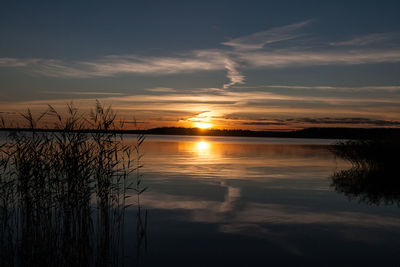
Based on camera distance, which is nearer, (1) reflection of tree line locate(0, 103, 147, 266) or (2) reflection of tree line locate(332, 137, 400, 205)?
(1) reflection of tree line locate(0, 103, 147, 266)

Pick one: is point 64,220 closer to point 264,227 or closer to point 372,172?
point 264,227

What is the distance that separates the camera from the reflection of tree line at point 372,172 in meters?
16.3

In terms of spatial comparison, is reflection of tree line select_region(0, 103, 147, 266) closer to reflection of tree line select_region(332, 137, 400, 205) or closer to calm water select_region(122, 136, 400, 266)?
calm water select_region(122, 136, 400, 266)

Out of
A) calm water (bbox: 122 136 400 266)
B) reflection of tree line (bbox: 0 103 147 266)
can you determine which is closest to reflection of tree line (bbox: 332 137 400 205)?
calm water (bbox: 122 136 400 266)

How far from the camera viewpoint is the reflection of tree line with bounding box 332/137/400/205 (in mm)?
16328

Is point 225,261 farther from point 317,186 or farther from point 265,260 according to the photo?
point 317,186

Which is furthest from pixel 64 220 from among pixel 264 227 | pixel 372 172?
pixel 372 172

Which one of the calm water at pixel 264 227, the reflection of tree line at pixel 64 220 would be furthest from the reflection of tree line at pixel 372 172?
the reflection of tree line at pixel 64 220

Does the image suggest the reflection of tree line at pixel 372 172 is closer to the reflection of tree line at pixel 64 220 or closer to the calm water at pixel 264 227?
the calm water at pixel 264 227

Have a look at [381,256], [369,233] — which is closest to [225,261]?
[381,256]

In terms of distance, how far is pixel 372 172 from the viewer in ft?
69.9

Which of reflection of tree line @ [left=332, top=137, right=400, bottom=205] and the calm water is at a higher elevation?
reflection of tree line @ [left=332, top=137, right=400, bottom=205]

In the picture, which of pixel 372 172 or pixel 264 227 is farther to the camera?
pixel 372 172

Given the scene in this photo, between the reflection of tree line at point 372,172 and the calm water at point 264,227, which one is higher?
the reflection of tree line at point 372,172
